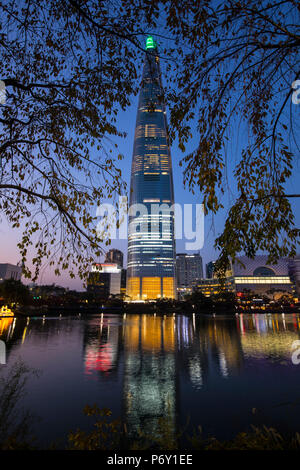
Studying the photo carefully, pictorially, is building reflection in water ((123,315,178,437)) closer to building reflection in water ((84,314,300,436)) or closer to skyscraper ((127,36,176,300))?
building reflection in water ((84,314,300,436))

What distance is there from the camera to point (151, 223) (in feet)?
582

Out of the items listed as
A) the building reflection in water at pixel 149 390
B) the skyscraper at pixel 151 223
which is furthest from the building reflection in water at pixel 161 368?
the skyscraper at pixel 151 223

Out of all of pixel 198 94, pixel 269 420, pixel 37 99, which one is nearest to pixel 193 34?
pixel 198 94

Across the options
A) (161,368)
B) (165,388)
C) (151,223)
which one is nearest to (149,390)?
(165,388)

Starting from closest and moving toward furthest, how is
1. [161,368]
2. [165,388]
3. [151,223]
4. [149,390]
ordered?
[149,390] < [165,388] < [161,368] < [151,223]

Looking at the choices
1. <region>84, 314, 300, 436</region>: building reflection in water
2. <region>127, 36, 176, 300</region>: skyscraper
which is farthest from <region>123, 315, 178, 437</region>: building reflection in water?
<region>127, 36, 176, 300</region>: skyscraper

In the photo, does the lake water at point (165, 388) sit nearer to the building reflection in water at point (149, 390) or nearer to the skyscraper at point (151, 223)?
the building reflection in water at point (149, 390)

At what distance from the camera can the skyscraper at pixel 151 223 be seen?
16912 centimetres

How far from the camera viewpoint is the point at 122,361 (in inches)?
776

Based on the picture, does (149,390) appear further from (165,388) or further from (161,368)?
(161,368)

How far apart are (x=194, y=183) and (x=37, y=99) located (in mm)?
4883

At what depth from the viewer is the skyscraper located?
6658 inches

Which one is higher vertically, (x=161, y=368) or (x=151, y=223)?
(x=151, y=223)
